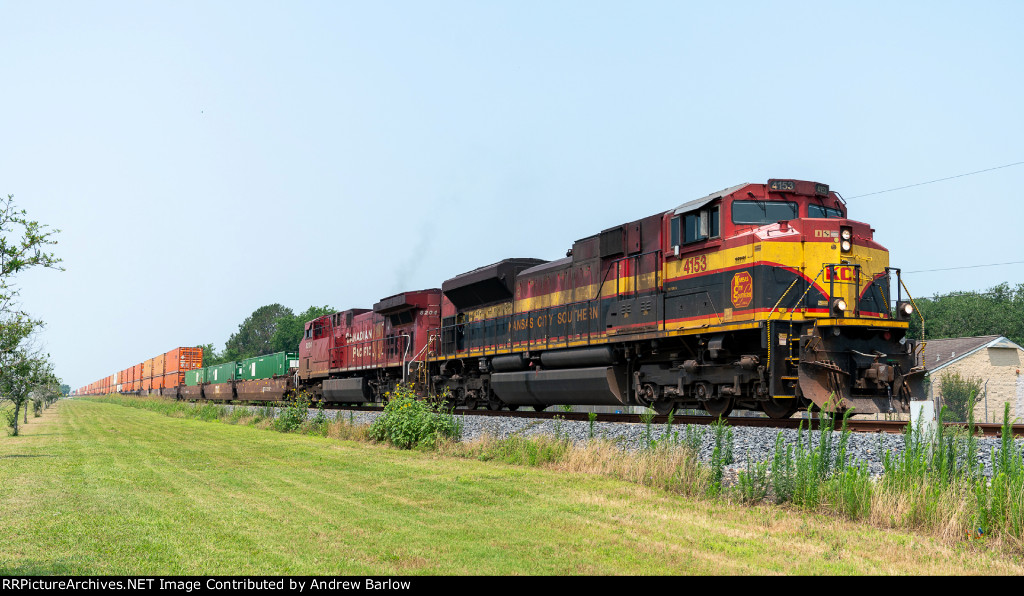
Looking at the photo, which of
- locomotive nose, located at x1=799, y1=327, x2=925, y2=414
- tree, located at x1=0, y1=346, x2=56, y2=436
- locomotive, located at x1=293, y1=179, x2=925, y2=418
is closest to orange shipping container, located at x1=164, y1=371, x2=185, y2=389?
tree, located at x1=0, y1=346, x2=56, y2=436

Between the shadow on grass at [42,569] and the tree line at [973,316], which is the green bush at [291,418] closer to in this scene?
the shadow on grass at [42,569]

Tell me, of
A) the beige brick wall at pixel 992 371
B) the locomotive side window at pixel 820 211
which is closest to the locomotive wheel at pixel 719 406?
the locomotive side window at pixel 820 211

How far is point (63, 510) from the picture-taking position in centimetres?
902

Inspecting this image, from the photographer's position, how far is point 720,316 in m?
15.2

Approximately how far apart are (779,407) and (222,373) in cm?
4831

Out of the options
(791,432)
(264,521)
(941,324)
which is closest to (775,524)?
(791,432)

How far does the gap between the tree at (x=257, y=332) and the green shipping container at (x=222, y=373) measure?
9196 centimetres

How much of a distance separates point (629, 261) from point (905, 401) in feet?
20.6

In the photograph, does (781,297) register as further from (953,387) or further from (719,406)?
(953,387)

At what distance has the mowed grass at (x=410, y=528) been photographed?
253 inches

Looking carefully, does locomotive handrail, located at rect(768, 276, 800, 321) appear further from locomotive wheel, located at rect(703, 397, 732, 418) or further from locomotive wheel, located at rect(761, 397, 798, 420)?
locomotive wheel, located at rect(703, 397, 732, 418)

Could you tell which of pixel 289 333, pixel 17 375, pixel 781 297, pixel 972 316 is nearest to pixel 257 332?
pixel 289 333

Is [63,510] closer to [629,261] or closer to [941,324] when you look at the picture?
[629,261]
